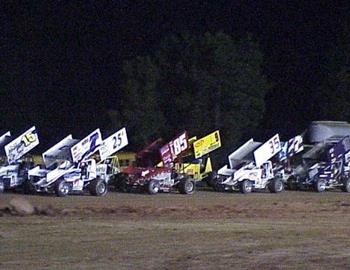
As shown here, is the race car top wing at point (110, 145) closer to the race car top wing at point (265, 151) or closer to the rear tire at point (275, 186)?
the race car top wing at point (265, 151)

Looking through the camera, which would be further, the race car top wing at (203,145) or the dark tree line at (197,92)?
the dark tree line at (197,92)

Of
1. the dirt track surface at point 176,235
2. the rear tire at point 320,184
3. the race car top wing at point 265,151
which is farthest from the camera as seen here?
the rear tire at point 320,184

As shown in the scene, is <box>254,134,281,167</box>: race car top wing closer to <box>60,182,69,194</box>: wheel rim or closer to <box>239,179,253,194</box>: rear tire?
Result: <box>239,179,253,194</box>: rear tire

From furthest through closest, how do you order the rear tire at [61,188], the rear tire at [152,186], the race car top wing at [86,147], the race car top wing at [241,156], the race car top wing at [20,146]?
the race car top wing at [241,156], the race car top wing at [20,146], the rear tire at [152,186], the race car top wing at [86,147], the rear tire at [61,188]

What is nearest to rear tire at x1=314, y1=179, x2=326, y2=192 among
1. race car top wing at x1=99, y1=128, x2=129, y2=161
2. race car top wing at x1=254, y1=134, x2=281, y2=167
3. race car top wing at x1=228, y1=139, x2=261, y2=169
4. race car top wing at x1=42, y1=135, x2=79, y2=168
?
race car top wing at x1=254, y1=134, x2=281, y2=167

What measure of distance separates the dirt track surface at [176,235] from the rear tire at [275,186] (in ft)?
18.0

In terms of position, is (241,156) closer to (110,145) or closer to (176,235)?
(110,145)

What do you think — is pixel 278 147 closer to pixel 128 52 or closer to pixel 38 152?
pixel 38 152

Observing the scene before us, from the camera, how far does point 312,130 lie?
4562cm

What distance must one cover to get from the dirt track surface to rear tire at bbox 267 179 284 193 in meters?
5.50

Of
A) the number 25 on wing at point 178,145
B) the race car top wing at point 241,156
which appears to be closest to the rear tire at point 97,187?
the number 25 on wing at point 178,145

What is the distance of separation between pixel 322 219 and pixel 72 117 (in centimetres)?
3931

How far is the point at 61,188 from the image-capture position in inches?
1438

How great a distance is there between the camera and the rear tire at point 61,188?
36.5 meters
